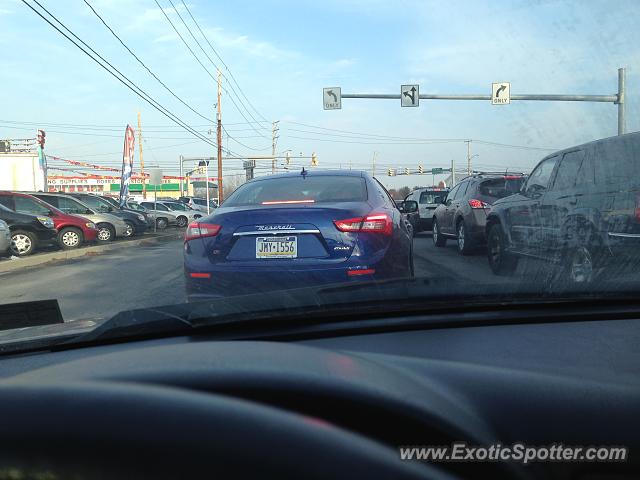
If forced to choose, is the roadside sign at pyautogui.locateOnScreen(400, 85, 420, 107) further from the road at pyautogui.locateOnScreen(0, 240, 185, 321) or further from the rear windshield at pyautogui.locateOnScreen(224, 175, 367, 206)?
the rear windshield at pyautogui.locateOnScreen(224, 175, 367, 206)

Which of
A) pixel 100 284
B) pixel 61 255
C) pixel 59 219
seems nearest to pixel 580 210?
pixel 100 284

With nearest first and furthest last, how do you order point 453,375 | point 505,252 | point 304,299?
point 453,375 → point 304,299 → point 505,252

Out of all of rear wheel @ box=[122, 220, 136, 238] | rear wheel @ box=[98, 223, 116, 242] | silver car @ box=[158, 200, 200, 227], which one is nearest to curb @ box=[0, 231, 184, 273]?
rear wheel @ box=[122, 220, 136, 238]

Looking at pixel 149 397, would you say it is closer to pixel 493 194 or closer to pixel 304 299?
pixel 304 299

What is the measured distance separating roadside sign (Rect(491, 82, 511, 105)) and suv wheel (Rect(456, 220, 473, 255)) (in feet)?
32.6

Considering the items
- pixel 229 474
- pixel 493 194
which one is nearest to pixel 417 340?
pixel 229 474

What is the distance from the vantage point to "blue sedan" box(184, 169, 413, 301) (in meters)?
4.25

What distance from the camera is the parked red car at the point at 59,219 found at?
15.5 meters

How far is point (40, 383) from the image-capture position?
1187 millimetres

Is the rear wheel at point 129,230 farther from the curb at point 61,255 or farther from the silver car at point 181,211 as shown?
the silver car at point 181,211

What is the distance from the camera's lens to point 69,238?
15.7m

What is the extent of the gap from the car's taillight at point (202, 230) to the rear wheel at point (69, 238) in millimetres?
12237

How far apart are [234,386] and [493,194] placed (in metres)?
10.1

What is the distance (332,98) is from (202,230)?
18998 mm
